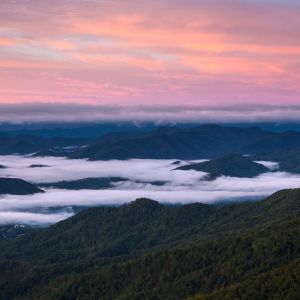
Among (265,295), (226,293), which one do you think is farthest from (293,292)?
(226,293)

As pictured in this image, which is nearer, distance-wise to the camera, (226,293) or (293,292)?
(293,292)

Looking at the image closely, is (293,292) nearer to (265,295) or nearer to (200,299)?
(265,295)

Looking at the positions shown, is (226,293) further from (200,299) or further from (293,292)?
(293,292)

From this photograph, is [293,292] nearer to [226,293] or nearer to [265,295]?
→ [265,295]

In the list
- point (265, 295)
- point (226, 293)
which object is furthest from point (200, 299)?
point (265, 295)

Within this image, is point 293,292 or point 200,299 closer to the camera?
point 293,292
